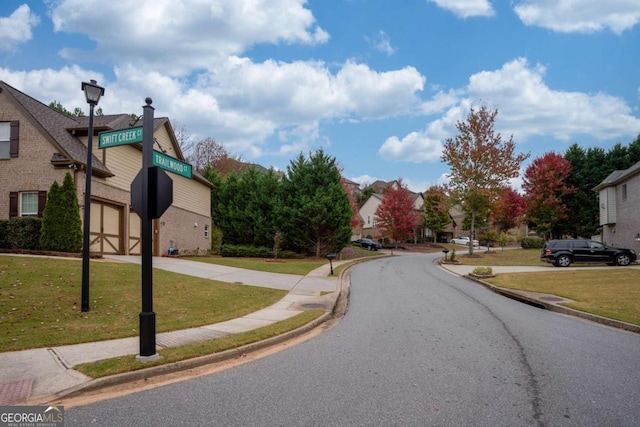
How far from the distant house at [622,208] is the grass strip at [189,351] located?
2804 centimetres

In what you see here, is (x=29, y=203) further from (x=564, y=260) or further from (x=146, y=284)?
(x=564, y=260)

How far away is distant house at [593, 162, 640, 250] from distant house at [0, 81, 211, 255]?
29226 mm

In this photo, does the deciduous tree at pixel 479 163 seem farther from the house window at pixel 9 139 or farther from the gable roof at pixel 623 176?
the house window at pixel 9 139

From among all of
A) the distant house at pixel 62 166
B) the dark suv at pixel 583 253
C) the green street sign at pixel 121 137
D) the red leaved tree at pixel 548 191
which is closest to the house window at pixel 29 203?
the distant house at pixel 62 166

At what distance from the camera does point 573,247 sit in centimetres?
2572

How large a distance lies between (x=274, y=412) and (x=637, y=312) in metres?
10.8

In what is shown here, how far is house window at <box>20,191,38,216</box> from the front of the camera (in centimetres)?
1880

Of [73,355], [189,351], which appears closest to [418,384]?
[189,351]

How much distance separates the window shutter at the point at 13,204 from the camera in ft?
61.3

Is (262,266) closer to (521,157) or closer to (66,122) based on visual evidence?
(66,122)

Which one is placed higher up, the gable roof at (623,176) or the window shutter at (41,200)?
the gable roof at (623,176)

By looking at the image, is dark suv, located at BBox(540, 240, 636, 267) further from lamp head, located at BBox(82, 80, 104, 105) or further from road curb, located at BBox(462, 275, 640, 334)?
lamp head, located at BBox(82, 80, 104, 105)

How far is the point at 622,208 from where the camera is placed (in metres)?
30.4

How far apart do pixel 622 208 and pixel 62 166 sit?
3434 cm
